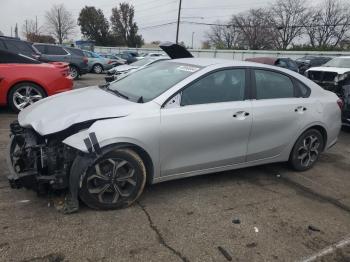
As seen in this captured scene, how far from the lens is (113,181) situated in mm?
3588

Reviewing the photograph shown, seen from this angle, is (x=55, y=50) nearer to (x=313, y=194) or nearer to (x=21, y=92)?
(x=21, y=92)

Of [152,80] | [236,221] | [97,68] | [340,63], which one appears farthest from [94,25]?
[236,221]

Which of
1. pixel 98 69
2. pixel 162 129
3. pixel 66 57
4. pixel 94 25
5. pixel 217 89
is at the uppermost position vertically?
pixel 94 25

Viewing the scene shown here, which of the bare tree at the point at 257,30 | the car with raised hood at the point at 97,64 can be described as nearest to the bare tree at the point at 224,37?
the bare tree at the point at 257,30

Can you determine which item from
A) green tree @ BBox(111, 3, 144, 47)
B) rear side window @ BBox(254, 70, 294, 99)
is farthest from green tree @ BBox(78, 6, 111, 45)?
rear side window @ BBox(254, 70, 294, 99)

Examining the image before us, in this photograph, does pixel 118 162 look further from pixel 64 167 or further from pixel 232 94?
pixel 232 94

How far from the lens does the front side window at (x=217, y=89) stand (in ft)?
13.2

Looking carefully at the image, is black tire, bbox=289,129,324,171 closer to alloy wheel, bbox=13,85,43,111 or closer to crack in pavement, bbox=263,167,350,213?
crack in pavement, bbox=263,167,350,213

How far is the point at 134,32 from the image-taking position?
76.0m

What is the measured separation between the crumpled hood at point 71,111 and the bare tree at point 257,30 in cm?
6529

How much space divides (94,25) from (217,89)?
75063mm

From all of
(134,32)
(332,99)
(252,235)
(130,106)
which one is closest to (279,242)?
(252,235)

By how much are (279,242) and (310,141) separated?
89.0 inches

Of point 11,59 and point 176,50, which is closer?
point 176,50
